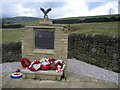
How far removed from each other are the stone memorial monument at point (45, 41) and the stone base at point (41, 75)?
0.72 m

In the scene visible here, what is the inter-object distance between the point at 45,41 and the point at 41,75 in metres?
1.75

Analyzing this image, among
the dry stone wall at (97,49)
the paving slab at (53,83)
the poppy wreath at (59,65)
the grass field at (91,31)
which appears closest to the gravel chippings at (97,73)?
the dry stone wall at (97,49)

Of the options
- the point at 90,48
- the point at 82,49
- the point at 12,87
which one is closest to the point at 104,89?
the point at 12,87

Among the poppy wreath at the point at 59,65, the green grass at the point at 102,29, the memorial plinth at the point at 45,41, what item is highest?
the green grass at the point at 102,29

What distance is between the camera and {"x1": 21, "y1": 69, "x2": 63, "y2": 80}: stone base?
6017 millimetres

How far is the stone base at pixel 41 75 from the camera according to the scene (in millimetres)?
6017

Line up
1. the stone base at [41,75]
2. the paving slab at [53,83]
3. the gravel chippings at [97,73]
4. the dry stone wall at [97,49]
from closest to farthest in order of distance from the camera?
the paving slab at [53,83] → the stone base at [41,75] → the gravel chippings at [97,73] → the dry stone wall at [97,49]

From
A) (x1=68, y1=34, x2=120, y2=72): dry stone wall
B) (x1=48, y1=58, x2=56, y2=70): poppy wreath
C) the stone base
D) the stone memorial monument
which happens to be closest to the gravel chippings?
(x1=68, y1=34, x2=120, y2=72): dry stone wall

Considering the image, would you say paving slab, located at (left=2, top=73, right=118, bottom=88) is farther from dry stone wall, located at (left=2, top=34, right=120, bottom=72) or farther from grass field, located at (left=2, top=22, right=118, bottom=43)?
grass field, located at (left=2, top=22, right=118, bottom=43)

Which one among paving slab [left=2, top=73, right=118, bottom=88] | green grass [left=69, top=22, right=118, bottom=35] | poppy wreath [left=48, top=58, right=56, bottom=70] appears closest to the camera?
paving slab [left=2, top=73, right=118, bottom=88]

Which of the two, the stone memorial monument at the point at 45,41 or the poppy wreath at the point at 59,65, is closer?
the poppy wreath at the point at 59,65

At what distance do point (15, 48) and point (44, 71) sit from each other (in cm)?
514

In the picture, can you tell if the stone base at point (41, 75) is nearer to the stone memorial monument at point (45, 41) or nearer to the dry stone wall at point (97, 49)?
the stone memorial monument at point (45, 41)

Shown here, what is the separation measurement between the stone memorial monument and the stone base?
72cm
